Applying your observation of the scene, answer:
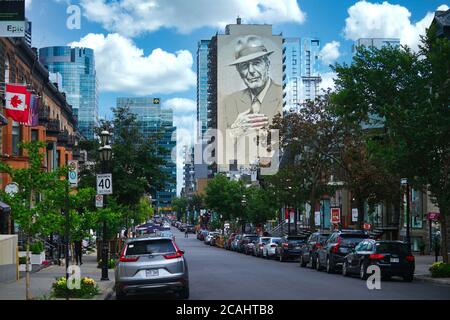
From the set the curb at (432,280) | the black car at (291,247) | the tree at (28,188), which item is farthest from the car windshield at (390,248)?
the black car at (291,247)

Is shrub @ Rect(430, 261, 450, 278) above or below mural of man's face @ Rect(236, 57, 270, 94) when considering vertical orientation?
below

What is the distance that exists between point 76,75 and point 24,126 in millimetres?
132103

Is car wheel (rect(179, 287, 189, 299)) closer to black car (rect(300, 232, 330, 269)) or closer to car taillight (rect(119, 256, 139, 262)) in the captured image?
car taillight (rect(119, 256, 139, 262))

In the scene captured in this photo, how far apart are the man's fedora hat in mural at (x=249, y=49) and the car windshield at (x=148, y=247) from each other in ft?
522

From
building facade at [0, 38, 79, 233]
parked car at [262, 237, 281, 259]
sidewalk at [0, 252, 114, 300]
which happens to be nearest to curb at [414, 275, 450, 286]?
sidewalk at [0, 252, 114, 300]

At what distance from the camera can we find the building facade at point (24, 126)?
41.5m

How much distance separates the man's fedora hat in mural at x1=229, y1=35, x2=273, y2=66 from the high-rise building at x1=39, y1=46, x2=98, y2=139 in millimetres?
34747

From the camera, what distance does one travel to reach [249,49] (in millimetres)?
178000

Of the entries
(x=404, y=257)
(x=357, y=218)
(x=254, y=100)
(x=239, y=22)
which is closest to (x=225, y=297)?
(x=404, y=257)

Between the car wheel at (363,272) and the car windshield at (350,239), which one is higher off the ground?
the car windshield at (350,239)

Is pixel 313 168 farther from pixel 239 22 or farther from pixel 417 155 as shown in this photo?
pixel 239 22

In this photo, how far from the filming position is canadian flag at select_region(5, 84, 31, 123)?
36.5 m

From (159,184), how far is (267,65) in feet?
452

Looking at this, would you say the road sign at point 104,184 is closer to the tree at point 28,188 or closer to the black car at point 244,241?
the tree at point 28,188
